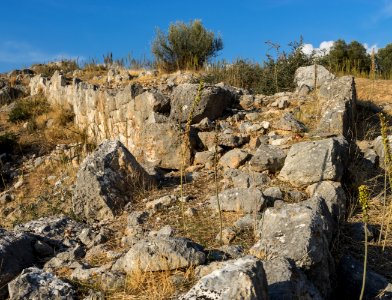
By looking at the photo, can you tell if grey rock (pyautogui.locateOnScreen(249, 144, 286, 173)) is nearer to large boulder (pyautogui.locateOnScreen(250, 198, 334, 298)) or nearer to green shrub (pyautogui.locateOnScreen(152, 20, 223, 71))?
large boulder (pyautogui.locateOnScreen(250, 198, 334, 298))

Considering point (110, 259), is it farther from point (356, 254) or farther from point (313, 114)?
point (313, 114)

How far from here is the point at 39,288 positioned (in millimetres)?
3213

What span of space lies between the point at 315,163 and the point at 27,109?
1064 cm

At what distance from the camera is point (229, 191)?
512 centimetres

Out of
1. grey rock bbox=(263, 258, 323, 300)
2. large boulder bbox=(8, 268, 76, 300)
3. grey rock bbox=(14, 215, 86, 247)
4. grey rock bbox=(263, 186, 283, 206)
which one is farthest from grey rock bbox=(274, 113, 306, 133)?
large boulder bbox=(8, 268, 76, 300)

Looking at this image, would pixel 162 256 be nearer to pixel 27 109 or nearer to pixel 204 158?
pixel 204 158

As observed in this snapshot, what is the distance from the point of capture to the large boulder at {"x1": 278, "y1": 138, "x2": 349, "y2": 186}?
17.5 ft

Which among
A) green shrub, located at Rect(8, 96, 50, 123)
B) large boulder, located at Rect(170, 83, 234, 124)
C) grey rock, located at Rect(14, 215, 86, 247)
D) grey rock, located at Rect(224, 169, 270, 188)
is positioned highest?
green shrub, located at Rect(8, 96, 50, 123)

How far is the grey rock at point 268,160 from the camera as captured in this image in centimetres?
591

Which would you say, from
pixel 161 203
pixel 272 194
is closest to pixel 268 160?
pixel 272 194

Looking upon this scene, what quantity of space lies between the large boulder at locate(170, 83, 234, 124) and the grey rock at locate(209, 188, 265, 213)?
9.61 feet

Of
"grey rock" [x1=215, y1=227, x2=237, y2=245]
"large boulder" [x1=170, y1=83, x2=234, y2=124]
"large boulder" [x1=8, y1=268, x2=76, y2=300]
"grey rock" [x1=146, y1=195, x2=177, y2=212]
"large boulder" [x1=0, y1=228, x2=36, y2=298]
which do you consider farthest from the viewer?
"large boulder" [x1=170, y1=83, x2=234, y2=124]

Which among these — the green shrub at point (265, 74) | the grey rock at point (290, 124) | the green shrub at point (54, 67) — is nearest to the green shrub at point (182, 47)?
the green shrub at point (265, 74)

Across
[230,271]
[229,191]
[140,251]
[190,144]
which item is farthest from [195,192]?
[230,271]
